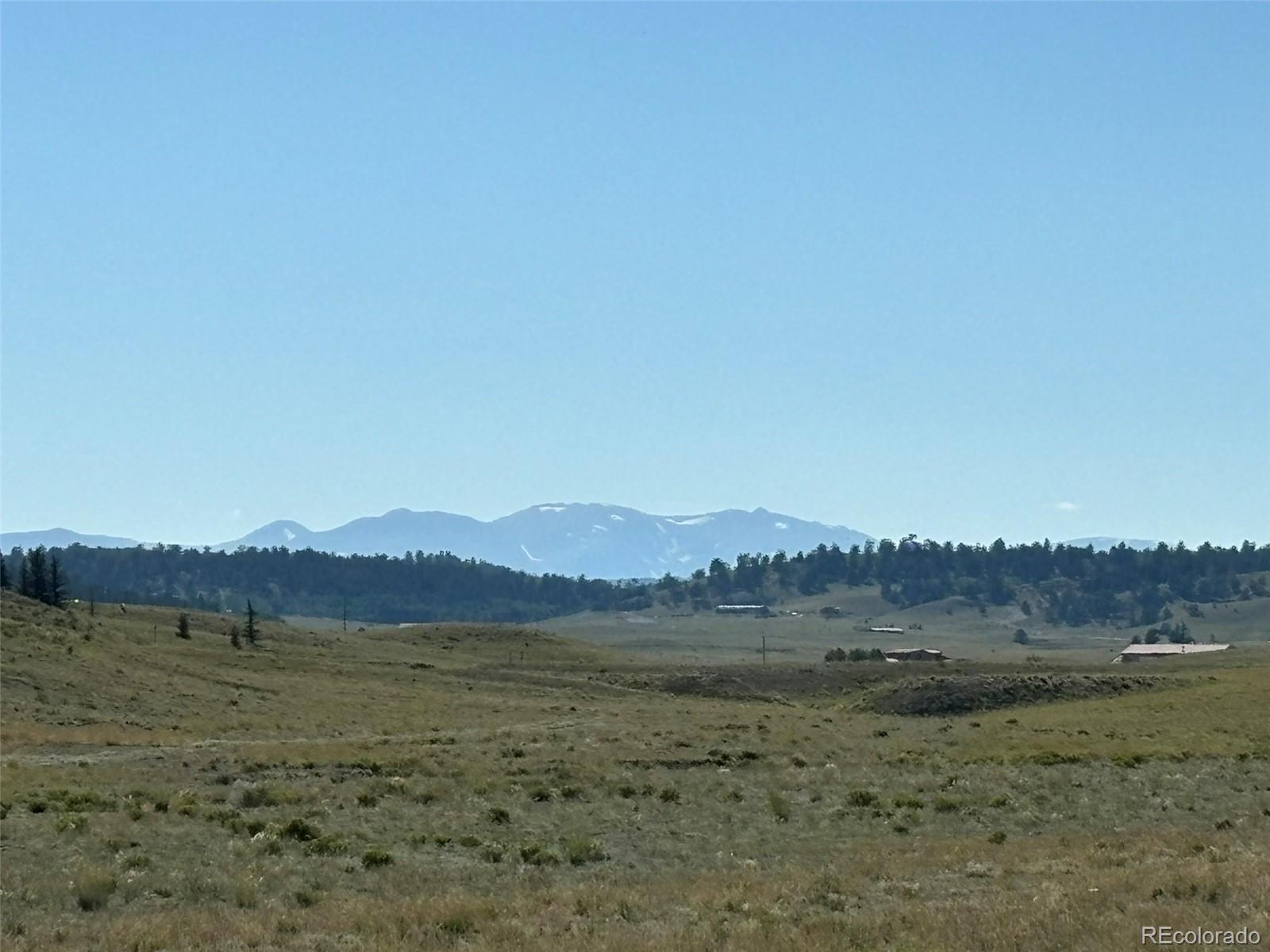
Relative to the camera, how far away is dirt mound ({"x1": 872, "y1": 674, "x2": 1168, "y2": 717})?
7300 centimetres

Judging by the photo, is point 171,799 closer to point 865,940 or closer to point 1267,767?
point 865,940

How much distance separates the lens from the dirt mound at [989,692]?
73000 millimetres

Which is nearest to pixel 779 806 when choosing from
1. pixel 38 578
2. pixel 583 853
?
pixel 583 853

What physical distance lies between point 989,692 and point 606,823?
51.2 m

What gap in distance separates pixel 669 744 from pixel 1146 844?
2469 cm

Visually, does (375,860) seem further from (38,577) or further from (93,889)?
(38,577)

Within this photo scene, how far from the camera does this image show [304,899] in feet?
61.2

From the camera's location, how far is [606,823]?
28.0 metres

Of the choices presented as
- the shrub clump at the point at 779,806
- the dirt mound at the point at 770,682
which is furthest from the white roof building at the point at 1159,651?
the shrub clump at the point at 779,806

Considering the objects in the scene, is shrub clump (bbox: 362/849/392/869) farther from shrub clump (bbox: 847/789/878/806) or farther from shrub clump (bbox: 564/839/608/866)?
shrub clump (bbox: 847/789/878/806)

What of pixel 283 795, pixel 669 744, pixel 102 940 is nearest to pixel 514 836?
pixel 283 795

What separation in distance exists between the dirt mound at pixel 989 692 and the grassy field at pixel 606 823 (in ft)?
17.5

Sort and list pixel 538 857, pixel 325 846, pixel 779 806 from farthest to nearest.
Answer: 1. pixel 779 806
2. pixel 325 846
3. pixel 538 857

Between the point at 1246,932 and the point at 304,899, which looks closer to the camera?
the point at 1246,932
